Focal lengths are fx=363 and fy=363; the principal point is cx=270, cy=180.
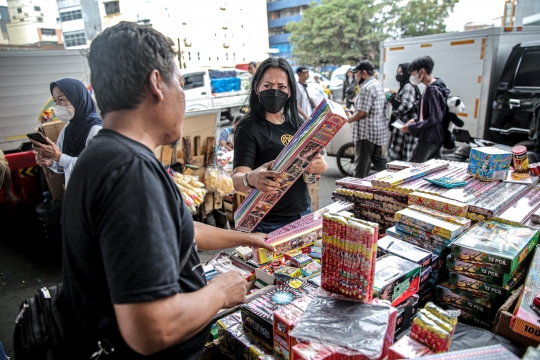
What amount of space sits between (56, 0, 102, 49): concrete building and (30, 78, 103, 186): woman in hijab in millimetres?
7115

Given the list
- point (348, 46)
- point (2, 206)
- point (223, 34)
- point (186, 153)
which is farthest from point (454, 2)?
point (2, 206)

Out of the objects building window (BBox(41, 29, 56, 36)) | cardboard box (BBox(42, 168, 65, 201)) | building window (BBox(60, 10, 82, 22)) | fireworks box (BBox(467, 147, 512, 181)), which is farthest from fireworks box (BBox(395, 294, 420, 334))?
building window (BBox(41, 29, 56, 36))

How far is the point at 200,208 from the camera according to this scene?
492 centimetres

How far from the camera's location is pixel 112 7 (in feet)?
30.0

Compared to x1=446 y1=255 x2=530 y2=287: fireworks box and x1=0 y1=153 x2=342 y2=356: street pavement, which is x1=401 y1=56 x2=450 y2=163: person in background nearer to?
x1=0 y1=153 x2=342 y2=356: street pavement

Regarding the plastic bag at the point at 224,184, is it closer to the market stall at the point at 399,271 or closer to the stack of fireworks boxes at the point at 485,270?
the market stall at the point at 399,271

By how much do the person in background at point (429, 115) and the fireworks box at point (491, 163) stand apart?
2.42 m

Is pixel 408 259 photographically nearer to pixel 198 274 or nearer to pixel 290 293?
pixel 290 293

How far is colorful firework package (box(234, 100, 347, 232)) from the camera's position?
5.63 feet

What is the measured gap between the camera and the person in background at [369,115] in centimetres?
533

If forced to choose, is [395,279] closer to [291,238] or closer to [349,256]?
[349,256]

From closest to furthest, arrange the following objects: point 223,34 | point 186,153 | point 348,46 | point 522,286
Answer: point 522,286
point 186,153
point 223,34
point 348,46

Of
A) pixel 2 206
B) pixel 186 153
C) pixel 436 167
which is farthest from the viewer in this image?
pixel 2 206

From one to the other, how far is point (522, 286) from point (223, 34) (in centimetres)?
956
